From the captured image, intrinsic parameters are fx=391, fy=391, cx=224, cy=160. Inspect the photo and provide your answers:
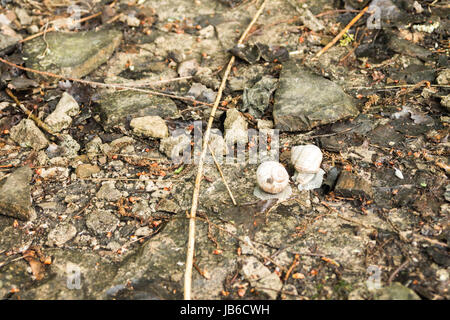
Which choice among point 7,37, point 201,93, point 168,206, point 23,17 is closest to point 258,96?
point 201,93

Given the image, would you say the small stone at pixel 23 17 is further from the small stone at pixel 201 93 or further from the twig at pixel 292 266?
the twig at pixel 292 266

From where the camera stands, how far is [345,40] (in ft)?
16.7

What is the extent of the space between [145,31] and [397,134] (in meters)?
3.66

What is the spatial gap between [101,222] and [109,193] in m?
0.33

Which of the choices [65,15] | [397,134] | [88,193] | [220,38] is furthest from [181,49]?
[397,134]

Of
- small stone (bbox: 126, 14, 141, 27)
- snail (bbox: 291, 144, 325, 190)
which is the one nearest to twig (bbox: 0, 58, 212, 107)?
small stone (bbox: 126, 14, 141, 27)

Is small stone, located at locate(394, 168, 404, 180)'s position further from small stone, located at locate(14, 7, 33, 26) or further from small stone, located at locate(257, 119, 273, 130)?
small stone, located at locate(14, 7, 33, 26)

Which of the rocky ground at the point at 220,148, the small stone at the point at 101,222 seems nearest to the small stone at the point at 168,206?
the rocky ground at the point at 220,148

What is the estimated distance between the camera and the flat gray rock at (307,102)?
410 centimetres

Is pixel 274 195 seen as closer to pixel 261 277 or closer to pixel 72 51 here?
pixel 261 277

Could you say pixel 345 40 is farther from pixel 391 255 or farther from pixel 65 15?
pixel 65 15

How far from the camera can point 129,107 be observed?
4.45m

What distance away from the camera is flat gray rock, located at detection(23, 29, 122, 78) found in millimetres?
4891

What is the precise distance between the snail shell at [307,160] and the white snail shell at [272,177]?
163mm
